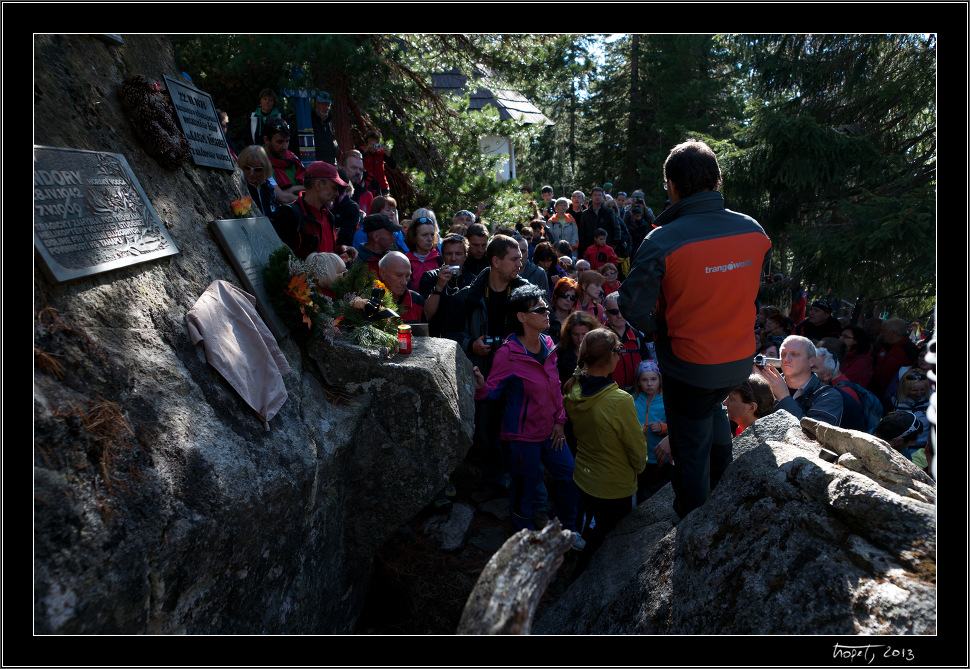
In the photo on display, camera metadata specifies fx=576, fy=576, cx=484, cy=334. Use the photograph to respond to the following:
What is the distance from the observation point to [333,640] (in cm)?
191

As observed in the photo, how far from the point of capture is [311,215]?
5.13 metres

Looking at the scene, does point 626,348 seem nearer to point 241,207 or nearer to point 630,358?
point 630,358

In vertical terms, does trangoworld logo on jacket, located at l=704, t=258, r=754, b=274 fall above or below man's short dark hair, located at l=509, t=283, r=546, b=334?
above

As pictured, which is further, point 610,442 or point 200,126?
point 200,126

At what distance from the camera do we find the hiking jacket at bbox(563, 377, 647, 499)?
12.8 ft

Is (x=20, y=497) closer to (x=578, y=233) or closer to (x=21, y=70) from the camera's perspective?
(x=21, y=70)

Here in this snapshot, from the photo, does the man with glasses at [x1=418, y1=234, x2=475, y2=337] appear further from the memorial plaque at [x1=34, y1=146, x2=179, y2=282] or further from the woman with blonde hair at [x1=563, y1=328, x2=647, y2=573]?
the memorial plaque at [x1=34, y1=146, x2=179, y2=282]

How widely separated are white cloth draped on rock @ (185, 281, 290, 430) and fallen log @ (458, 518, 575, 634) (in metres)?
1.89

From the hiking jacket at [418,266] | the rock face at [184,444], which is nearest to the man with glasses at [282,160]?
the hiking jacket at [418,266]

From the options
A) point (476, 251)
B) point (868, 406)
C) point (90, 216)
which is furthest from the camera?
point (476, 251)

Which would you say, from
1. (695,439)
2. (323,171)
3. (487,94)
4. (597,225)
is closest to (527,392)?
(695,439)

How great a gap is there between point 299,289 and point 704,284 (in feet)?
8.49

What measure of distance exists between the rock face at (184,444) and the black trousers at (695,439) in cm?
153

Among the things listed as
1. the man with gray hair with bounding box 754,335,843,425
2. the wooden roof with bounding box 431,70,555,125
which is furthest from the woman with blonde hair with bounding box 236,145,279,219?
the wooden roof with bounding box 431,70,555,125
